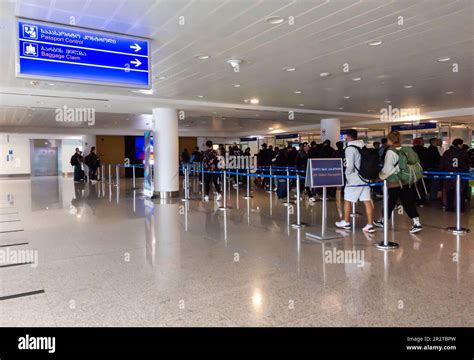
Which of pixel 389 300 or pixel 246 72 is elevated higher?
pixel 246 72

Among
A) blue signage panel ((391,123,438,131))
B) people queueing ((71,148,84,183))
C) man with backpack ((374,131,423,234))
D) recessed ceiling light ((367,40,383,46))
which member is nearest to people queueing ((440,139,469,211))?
man with backpack ((374,131,423,234))

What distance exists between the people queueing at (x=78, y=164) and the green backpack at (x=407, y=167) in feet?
58.7

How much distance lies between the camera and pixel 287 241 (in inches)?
248

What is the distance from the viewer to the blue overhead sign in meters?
4.93

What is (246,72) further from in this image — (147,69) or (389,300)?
(389,300)

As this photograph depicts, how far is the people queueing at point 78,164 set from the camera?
67.1 ft

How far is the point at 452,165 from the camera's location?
30.6ft

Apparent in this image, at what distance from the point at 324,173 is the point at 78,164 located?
17477 mm

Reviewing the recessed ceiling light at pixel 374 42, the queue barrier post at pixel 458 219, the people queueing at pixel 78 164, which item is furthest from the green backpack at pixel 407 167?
the people queueing at pixel 78 164

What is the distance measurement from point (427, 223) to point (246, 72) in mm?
4892
